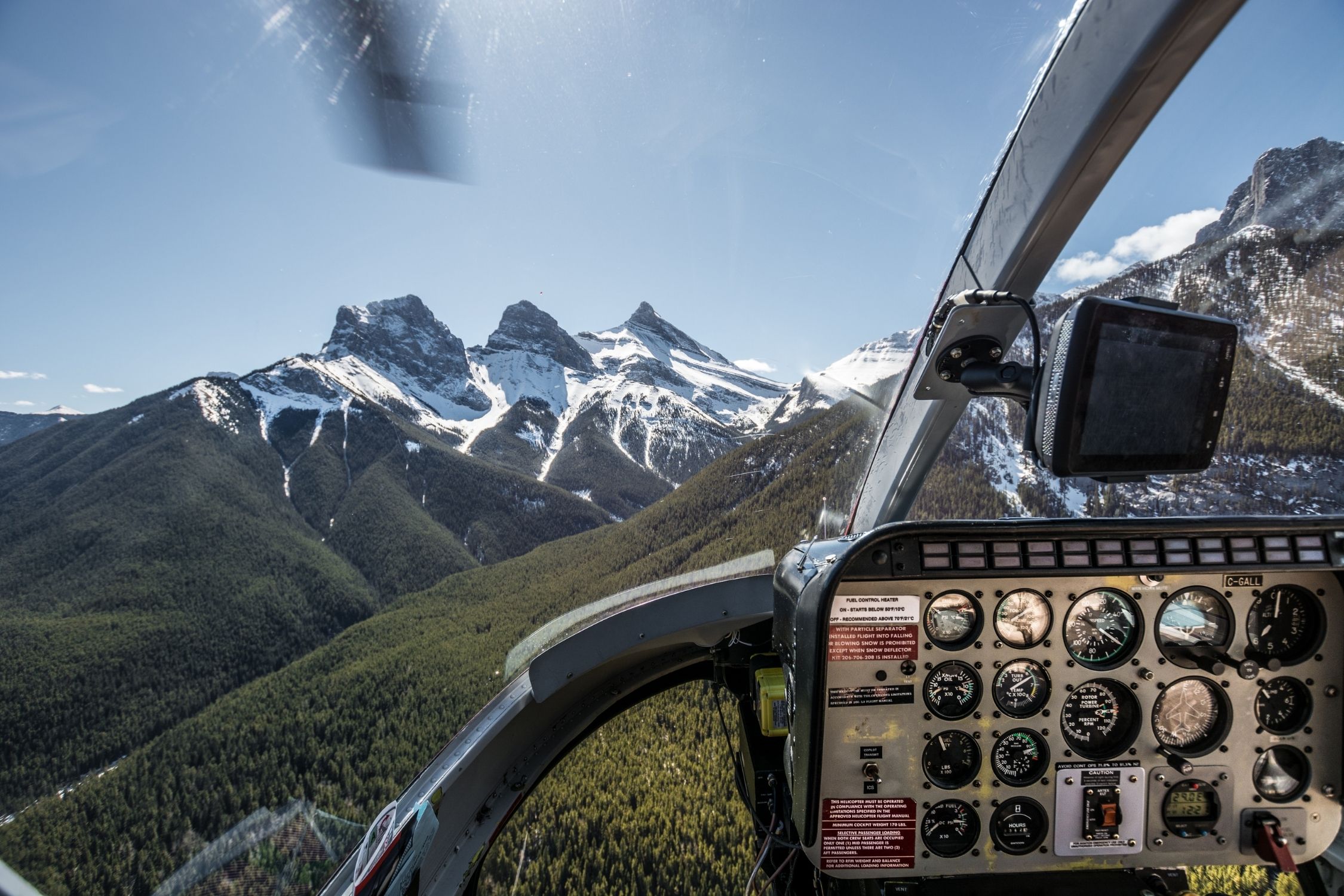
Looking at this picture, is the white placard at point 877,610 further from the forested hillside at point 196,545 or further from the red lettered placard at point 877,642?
the forested hillside at point 196,545

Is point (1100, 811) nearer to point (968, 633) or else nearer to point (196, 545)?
point (968, 633)

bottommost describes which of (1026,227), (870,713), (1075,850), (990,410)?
(1075,850)

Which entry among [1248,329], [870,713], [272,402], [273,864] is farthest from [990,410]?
[272,402]

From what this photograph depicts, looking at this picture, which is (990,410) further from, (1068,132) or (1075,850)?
(1075,850)

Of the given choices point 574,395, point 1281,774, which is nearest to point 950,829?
point 1281,774

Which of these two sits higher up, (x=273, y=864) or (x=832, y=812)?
(x=832, y=812)
